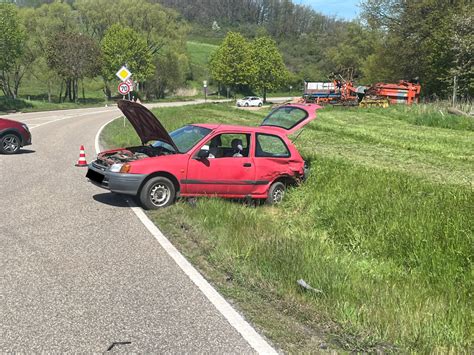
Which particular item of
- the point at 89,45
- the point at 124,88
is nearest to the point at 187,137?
the point at 124,88

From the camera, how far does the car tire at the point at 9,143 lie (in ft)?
47.4

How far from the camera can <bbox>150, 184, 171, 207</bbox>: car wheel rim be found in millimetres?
8070

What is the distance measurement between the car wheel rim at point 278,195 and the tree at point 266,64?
64.1 meters

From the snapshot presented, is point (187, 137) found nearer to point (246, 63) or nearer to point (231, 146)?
point (231, 146)

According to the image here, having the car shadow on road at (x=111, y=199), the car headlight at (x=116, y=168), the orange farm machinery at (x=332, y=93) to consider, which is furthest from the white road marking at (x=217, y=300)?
the orange farm machinery at (x=332, y=93)

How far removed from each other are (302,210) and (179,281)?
417 centimetres

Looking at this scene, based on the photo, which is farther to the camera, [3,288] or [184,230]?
[184,230]

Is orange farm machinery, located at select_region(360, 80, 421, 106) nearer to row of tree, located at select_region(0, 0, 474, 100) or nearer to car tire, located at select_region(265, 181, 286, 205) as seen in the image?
row of tree, located at select_region(0, 0, 474, 100)

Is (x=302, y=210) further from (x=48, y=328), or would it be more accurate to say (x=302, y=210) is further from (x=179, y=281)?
(x=48, y=328)

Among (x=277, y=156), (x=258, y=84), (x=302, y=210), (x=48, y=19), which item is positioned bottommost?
(x=302, y=210)

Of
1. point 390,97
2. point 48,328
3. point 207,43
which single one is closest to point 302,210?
point 48,328

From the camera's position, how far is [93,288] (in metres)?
4.68

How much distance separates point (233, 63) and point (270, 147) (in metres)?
62.1

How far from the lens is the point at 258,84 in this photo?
241 feet
